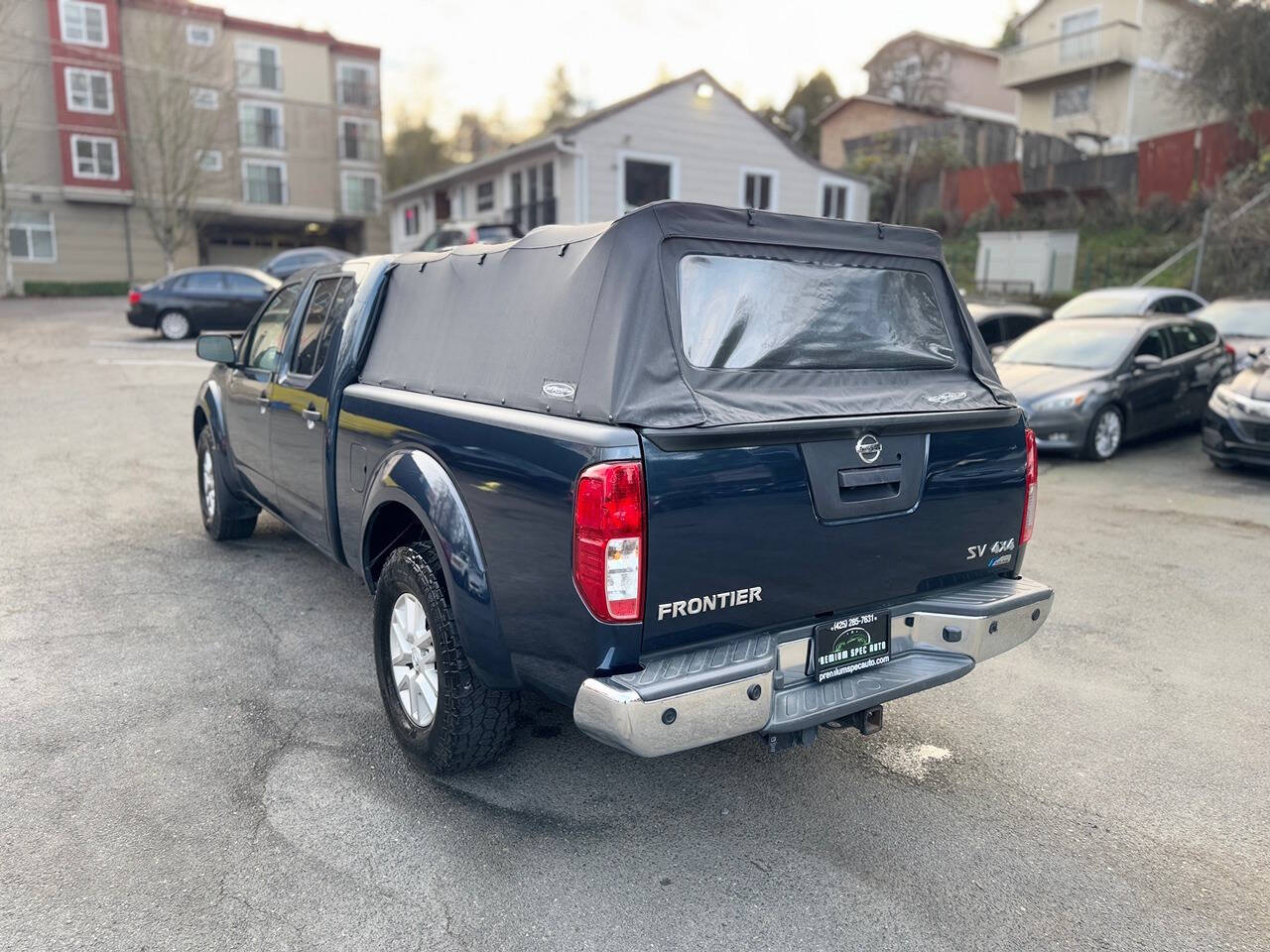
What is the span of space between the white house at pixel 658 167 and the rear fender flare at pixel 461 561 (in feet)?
77.2

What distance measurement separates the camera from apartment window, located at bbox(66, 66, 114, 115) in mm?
36688

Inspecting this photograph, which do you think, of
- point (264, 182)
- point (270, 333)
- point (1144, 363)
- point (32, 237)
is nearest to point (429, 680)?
point (270, 333)

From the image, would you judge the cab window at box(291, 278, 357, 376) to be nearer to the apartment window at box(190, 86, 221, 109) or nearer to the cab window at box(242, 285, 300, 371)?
the cab window at box(242, 285, 300, 371)

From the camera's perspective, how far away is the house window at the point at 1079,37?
3225 centimetres

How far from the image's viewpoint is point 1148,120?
105ft

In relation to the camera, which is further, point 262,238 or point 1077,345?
point 262,238

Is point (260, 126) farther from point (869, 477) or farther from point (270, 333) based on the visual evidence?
point (869, 477)

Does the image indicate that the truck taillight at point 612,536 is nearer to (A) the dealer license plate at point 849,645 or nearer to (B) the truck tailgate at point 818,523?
(B) the truck tailgate at point 818,523

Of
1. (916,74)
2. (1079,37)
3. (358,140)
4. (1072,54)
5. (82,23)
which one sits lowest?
(358,140)

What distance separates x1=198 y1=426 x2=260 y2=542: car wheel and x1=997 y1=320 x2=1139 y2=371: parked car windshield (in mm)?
8396

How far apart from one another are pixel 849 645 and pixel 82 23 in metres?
43.6

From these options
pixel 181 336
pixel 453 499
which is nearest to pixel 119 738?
pixel 453 499

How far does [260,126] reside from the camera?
42156 mm

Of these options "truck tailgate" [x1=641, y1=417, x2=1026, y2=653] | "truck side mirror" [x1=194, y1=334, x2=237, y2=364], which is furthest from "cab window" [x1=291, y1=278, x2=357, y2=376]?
"truck tailgate" [x1=641, y1=417, x2=1026, y2=653]
